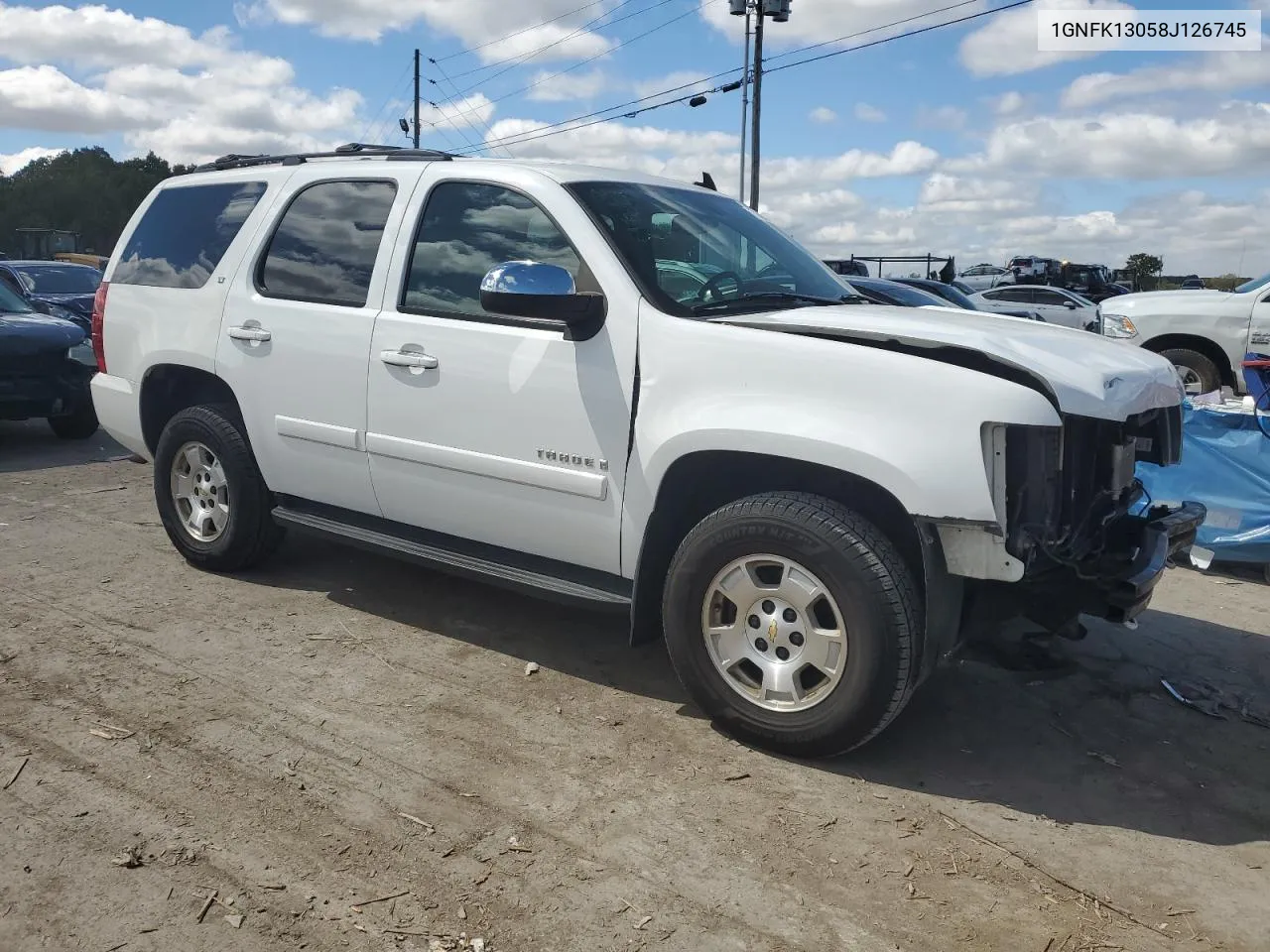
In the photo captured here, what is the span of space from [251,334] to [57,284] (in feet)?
33.2

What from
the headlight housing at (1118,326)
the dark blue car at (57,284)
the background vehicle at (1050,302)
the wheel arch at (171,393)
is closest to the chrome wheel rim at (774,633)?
the wheel arch at (171,393)

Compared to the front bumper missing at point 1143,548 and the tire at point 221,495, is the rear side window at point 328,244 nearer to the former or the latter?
the tire at point 221,495

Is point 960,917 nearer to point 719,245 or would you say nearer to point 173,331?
point 719,245

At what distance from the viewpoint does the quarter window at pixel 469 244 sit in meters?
3.95

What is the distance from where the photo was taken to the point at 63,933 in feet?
8.26

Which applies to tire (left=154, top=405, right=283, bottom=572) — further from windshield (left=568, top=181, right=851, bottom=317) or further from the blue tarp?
the blue tarp

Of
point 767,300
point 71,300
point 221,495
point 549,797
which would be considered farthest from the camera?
point 71,300

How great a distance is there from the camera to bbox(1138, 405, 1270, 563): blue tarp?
233 inches

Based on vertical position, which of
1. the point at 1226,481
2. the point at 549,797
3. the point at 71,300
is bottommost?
the point at 549,797

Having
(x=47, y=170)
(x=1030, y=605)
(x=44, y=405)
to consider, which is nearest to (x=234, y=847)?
(x=1030, y=605)

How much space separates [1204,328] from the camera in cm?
997

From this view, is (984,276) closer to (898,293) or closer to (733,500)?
(898,293)

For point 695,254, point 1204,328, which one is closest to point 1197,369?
point 1204,328

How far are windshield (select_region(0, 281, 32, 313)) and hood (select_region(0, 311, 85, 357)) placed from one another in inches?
7.2
